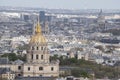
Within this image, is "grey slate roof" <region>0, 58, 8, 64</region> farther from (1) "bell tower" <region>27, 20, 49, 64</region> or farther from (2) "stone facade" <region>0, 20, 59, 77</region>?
(1) "bell tower" <region>27, 20, 49, 64</region>

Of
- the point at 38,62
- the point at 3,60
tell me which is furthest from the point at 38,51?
the point at 3,60

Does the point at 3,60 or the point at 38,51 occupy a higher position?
the point at 38,51

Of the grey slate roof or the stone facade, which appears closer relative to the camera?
the stone facade

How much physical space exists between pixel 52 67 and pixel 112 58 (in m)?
22.0

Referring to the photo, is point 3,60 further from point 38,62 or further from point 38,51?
point 38,51

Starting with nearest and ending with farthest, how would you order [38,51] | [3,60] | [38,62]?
1. [38,51]
2. [38,62]
3. [3,60]

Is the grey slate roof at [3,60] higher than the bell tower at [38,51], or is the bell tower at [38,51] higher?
the bell tower at [38,51]

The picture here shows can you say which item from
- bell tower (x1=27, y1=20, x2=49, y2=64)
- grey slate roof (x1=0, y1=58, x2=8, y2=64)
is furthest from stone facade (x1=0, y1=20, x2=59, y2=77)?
grey slate roof (x1=0, y1=58, x2=8, y2=64)

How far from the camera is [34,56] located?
5422 cm

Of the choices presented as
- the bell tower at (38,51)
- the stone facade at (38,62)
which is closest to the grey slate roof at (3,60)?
the stone facade at (38,62)

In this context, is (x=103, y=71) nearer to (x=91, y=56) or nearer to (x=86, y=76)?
(x=86, y=76)

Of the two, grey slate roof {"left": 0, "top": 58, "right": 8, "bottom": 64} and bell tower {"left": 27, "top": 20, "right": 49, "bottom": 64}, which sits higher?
bell tower {"left": 27, "top": 20, "right": 49, "bottom": 64}

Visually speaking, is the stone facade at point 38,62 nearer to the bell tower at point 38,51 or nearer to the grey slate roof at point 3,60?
the bell tower at point 38,51

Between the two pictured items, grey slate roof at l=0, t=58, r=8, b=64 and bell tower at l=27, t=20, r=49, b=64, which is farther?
grey slate roof at l=0, t=58, r=8, b=64
